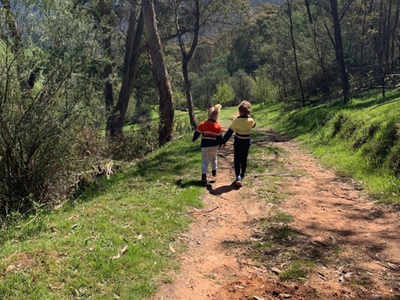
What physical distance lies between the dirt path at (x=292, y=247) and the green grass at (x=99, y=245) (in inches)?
13.5

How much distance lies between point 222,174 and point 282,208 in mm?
2924

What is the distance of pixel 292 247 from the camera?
4930mm

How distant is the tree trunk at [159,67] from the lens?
1352 centimetres

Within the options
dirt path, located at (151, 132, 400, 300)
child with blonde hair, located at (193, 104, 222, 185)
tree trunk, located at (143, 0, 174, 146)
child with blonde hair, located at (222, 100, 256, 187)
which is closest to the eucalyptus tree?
tree trunk, located at (143, 0, 174, 146)

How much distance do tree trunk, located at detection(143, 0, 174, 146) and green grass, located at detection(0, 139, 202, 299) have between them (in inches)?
256

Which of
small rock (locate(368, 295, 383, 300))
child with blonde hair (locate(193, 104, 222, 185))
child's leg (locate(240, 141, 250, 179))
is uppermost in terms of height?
child with blonde hair (locate(193, 104, 222, 185))

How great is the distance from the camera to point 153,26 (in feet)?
44.5

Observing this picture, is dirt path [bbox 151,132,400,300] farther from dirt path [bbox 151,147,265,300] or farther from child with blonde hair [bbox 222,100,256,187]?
child with blonde hair [bbox 222,100,256,187]

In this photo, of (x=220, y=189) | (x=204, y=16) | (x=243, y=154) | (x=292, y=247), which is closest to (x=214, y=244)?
(x=292, y=247)

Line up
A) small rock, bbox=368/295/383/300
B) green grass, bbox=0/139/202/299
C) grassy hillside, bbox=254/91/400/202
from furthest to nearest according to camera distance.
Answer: grassy hillside, bbox=254/91/400/202, green grass, bbox=0/139/202/299, small rock, bbox=368/295/383/300

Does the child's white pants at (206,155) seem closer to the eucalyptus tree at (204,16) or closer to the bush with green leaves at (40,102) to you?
the bush with green leaves at (40,102)

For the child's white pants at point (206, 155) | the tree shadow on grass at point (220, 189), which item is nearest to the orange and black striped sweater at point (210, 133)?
the child's white pants at point (206, 155)

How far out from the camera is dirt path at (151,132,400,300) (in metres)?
3.94

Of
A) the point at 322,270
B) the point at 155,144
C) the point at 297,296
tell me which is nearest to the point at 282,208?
the point at 322,270
